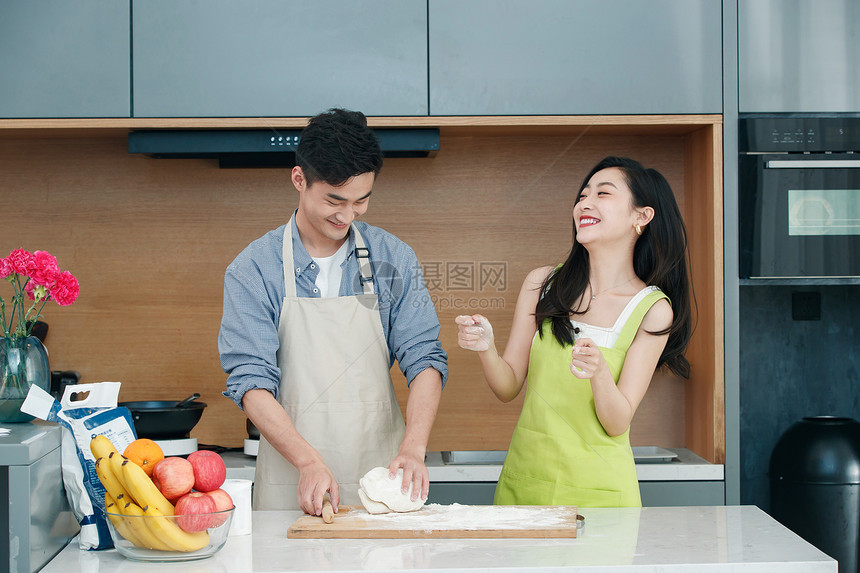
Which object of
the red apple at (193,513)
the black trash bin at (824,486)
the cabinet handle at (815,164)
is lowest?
the black trash bin at (824,486)

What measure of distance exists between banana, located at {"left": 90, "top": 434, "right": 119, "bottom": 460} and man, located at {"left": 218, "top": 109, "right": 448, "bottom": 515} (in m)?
0.36

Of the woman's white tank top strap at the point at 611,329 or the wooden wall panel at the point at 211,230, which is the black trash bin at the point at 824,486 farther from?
the woman's white tank top strap at the point at 611,329

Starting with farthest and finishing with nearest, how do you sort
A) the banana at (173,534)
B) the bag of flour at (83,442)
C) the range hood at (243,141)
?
the range hood at (243,141)
the bag of flour at (83,442)
the banana at (173,534)

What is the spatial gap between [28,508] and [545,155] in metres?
1.69

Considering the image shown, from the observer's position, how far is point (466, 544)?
3.62 feet

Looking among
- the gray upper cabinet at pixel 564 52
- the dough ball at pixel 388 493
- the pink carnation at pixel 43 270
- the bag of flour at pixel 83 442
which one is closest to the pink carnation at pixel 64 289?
the pink carnation at pixel 43 270

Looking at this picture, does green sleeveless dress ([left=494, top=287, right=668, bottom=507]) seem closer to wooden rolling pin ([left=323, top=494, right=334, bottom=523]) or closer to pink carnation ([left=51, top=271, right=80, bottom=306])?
wooden rolling pin ([left=323, top=494, right=334, bottom=523])

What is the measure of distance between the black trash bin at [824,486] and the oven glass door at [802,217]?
0.41 meters

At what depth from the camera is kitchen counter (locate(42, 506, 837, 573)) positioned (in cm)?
101

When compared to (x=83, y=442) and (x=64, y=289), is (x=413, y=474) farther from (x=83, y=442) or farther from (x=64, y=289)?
(x=64, y=289)

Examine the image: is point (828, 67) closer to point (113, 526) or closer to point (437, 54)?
point (437, 54)

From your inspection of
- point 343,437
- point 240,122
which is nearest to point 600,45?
point 240,122

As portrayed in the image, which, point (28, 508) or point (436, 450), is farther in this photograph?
point (436, 450)

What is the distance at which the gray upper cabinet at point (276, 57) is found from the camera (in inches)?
79.1
